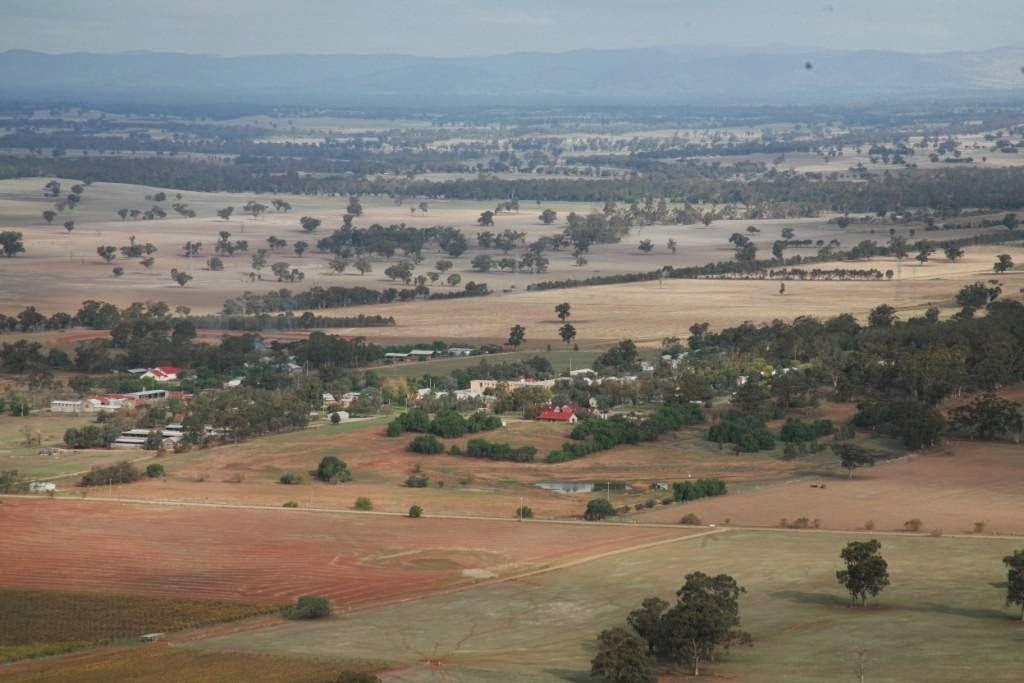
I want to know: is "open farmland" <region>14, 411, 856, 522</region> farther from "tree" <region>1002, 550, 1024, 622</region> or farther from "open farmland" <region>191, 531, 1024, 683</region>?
"tree" <region>1002, 550, 1024, 622</region>

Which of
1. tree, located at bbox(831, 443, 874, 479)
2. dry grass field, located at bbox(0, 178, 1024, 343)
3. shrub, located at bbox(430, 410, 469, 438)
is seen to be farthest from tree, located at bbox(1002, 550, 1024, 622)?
dry grass field, located at bbox(0, 178, 1024, 343)

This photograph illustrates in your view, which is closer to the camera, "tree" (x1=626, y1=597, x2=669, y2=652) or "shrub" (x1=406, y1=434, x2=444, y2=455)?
"tree" (x1=626, y1=597, x2=669, y2=652)

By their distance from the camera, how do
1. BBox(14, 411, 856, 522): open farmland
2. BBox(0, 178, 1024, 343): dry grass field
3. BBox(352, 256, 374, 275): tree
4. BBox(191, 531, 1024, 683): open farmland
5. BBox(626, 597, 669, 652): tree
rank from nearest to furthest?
BBox(191, 531, 1024, 683): open farmland < BBox(626, 597, 669, 652): tree < BBox(14, 411, 856, 522): open farmland < BBox(0, 178, 1024, 343): dry grass field < BBox(352, 256, 374, 275): tree

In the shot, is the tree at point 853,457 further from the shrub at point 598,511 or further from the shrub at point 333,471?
the shrub at point 333,471

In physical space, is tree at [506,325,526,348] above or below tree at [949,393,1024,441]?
below

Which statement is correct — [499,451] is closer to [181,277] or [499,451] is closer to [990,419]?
[990,419]

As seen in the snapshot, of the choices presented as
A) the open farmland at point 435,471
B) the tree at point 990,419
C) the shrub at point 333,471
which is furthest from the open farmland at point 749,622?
the tree at point 990,419

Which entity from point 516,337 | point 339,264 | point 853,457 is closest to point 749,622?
point 853,457

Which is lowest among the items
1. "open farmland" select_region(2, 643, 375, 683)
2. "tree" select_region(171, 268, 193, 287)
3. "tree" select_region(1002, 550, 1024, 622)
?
"tree" select_region(171, 268, 193, 287)
